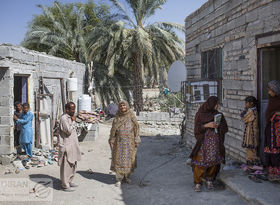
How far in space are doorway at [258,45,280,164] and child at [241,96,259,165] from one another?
0.29 meters

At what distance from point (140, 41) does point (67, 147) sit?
8910 millimetres

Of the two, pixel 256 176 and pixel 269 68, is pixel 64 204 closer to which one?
pixel 256 176

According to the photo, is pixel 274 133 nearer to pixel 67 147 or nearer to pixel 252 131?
pixel 252 131

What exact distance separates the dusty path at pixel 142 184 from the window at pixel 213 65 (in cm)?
198

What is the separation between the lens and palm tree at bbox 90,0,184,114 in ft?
44.2

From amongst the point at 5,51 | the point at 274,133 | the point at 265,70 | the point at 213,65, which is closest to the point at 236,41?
the point at 265,70

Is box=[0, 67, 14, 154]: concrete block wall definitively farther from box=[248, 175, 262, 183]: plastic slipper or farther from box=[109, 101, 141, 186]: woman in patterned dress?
box=[248, 175, 262, 183]: plastic slipper

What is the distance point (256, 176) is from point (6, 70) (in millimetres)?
5054

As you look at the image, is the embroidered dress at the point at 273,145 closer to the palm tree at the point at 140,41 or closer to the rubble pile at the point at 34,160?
the rubble pile at the point at 34,160

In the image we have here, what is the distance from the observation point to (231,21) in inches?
229

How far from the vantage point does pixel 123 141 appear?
4988 millimetres

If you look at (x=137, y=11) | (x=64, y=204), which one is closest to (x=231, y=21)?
(x=64, y=204)

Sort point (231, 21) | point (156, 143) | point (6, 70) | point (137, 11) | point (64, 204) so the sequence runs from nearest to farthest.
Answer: point (64, 204)
point (231, 21)
point (6, 70)
point (156, 143)
point (137, 11)

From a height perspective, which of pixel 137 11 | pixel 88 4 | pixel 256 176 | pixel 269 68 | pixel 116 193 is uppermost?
pixel 88 4
